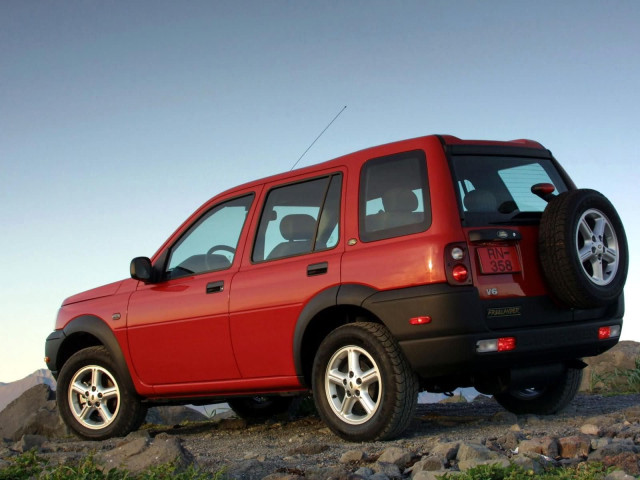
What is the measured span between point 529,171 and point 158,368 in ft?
10.9

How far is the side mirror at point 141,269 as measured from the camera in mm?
7195

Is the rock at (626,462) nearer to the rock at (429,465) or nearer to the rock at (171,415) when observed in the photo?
the rock at (429,465)

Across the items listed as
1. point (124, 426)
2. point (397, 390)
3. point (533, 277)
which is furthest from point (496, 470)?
point (124, 426)

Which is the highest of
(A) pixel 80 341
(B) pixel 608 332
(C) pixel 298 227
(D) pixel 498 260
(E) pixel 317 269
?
(C) pixel 298 227

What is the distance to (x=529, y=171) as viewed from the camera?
6.36 meters

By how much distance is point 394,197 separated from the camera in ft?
19.3

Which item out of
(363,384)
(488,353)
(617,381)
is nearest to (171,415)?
(617,381)

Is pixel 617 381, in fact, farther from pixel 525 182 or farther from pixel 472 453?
pixel 472 453

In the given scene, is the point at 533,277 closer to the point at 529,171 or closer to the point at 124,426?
the point at 529,171

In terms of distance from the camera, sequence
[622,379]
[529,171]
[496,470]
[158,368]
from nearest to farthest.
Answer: [496,470] < [529,171] < [158,368] < [622,379]

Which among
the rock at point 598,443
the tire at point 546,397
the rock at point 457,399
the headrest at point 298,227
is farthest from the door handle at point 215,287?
the rock at point 457,399

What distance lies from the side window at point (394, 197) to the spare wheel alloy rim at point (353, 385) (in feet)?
2.58

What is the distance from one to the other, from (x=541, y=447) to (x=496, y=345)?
832mm

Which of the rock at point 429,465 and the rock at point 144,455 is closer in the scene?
the rock at point 429,465
